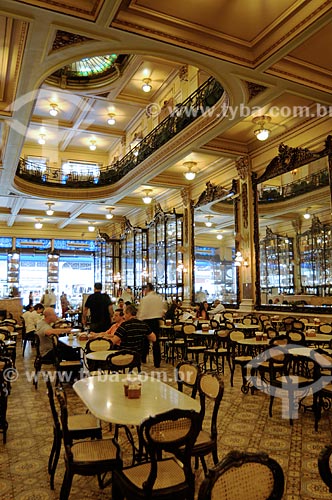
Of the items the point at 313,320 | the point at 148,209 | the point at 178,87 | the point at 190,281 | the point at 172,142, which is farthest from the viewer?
the point at 148,209

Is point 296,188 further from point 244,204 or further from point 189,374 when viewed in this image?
point 189,374

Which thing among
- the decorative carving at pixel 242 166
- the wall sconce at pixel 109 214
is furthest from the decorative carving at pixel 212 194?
the wall sconce at pixel 109 214

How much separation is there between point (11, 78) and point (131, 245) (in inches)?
458

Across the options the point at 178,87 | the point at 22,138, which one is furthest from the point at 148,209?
the point at 22,138

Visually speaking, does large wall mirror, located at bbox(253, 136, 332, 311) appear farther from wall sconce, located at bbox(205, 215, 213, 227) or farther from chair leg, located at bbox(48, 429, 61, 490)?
chair leg, located at bbox(48, 429, 61, 490)

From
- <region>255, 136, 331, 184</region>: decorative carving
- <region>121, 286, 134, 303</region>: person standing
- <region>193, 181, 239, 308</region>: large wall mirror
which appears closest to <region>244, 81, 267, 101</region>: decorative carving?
<region>255, 136, 331, 184</region>: decorative carving

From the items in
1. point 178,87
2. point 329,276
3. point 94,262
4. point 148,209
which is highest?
point 178,87

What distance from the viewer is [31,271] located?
21.6m

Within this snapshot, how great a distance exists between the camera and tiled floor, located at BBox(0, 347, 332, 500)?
3242mm

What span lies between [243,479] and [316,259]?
8.69 meters

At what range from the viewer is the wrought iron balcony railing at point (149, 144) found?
9028 mm

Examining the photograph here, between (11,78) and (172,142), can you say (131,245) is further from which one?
(11,78)

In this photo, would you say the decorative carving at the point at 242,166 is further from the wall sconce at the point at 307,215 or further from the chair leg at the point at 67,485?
the chair leg at the point at 67,485

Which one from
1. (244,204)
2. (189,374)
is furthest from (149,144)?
(189,374)
